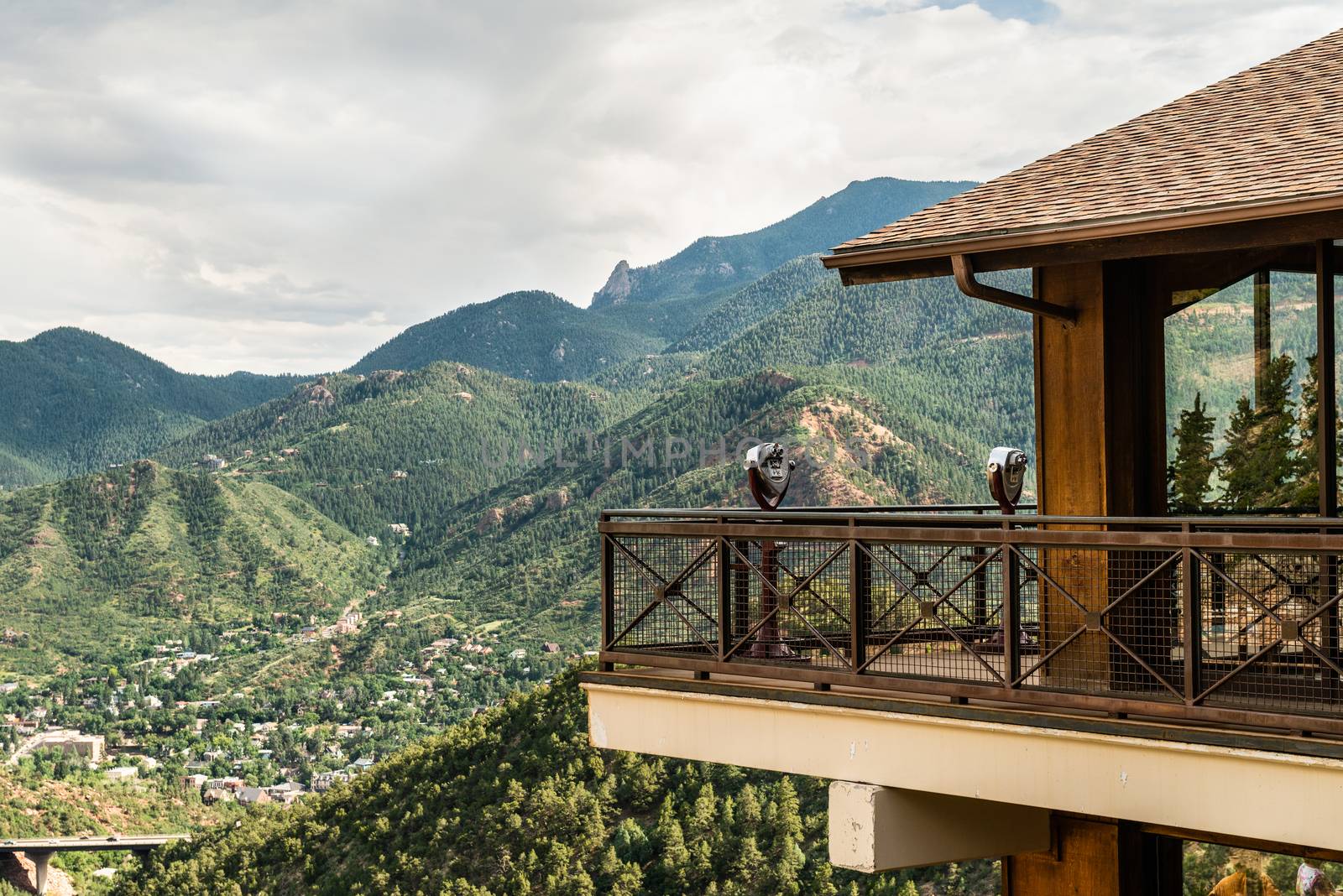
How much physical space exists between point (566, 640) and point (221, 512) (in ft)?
182

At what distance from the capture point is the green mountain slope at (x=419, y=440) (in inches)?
5920

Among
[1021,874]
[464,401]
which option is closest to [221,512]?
[464,401]

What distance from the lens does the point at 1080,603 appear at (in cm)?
702

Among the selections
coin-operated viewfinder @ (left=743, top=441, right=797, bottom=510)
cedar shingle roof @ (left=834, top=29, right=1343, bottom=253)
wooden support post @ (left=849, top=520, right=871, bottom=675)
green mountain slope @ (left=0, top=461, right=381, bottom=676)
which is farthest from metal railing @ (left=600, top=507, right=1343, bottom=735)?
green mountain slope @ (left=0, top=461, right=381, bottom=676)

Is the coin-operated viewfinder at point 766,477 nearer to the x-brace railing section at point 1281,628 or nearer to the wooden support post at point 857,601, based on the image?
the wooden support post at point 857,601

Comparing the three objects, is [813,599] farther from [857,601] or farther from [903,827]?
[903,827]

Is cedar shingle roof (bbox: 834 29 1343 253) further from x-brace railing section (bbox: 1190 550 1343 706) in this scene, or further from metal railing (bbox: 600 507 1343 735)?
x-brace railing section (bbox: 1190 550 1343 706)

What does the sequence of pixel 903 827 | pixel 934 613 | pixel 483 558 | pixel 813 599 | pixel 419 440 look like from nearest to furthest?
pixel 934 613, pixel 903 827, pixel 813 599, pixel 483 558, pixel 419 440

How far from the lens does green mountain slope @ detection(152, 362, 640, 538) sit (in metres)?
150

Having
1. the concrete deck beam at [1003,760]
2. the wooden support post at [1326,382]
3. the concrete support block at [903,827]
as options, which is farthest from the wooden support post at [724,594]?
the wooden support post at [1326,382]

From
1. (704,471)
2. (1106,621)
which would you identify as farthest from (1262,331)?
(704,471)

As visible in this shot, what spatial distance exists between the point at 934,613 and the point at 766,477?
1.77 m

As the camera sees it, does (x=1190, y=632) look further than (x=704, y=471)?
No

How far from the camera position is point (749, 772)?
128 feet
